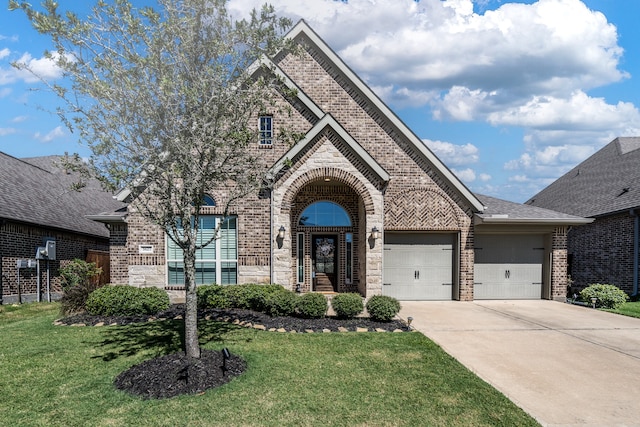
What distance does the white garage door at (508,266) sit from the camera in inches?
557

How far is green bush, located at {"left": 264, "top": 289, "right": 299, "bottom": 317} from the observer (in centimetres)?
997

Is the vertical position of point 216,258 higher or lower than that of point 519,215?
lower

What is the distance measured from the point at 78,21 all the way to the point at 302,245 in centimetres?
1038

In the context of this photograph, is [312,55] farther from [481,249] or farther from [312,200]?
[481,249]

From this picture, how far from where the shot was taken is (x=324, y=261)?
14.8 m

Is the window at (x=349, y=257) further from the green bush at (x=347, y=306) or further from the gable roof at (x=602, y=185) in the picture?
the gable roof at (x=602, y=185)

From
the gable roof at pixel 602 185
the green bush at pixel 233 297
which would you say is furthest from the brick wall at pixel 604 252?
the green bush at pixel 233 297

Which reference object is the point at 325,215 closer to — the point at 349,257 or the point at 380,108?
the point at 349,257

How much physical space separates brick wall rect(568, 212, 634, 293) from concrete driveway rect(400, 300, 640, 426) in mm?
4877

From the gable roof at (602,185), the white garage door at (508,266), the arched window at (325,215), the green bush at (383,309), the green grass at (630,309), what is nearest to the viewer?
the green bush at (383,309)

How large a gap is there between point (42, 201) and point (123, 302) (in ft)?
34.3

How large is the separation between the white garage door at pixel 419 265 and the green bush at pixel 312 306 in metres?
4.65

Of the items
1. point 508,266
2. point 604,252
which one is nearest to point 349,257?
point 508,266

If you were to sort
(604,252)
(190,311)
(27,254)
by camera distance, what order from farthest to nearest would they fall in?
1. (604,252)
2. (27,254)
3. (190,311)
